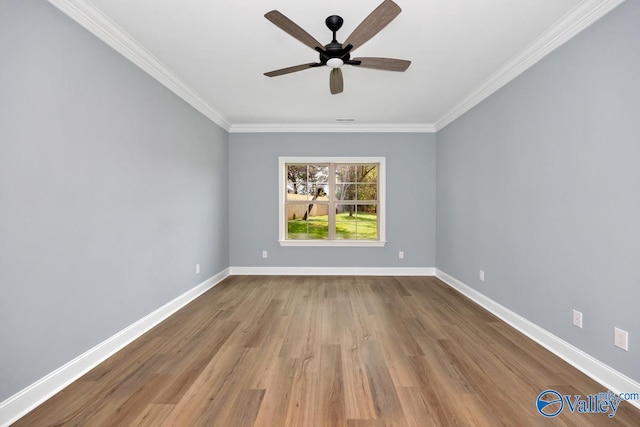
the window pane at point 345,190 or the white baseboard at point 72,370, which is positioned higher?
the window pane at point 345,190

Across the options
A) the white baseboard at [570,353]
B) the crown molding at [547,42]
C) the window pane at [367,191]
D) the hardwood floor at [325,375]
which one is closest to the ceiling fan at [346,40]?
the crown molding at [547,42]

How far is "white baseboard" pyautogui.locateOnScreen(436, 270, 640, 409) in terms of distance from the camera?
6.30ft

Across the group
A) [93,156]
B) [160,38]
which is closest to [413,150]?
[160,38]

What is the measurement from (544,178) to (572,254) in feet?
2.26

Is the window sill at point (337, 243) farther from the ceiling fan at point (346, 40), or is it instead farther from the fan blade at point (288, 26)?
the fan blade at point (288, 26)

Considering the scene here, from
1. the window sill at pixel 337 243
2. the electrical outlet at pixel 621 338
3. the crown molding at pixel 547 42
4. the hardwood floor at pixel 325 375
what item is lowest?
the hardwood floor at pixel 325 375

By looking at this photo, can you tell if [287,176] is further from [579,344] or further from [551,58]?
[579,344]

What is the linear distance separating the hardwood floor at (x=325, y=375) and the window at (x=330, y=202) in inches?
83.1

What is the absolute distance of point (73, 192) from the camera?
2104 mm

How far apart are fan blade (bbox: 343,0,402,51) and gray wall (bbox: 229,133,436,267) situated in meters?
3.24

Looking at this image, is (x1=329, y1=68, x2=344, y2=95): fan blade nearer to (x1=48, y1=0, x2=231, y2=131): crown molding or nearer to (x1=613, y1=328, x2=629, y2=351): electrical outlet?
A: (x1=48, y1=0, x2=231, y2=131): crown molding

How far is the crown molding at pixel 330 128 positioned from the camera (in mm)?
5211

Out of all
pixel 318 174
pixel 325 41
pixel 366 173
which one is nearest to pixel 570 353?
pixel 325 41

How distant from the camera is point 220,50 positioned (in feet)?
9.25
